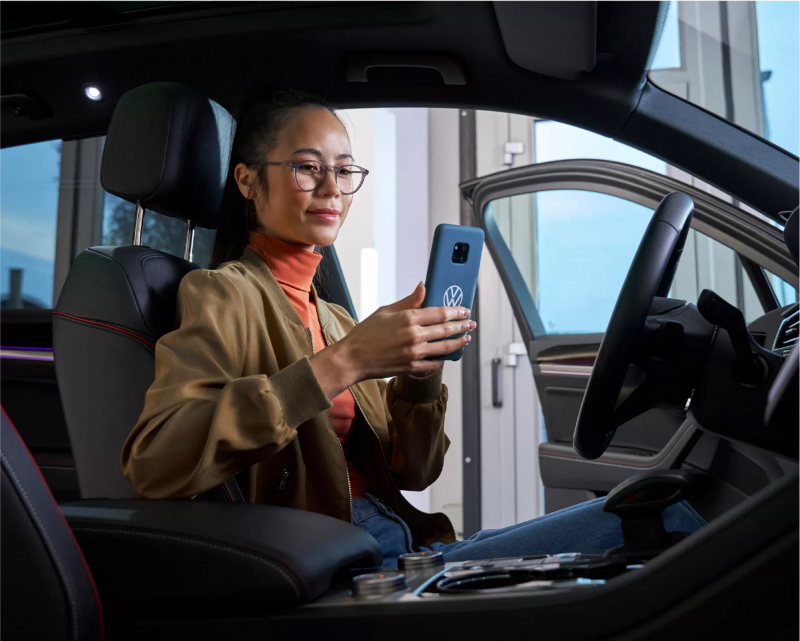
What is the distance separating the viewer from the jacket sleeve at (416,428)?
4.38ft

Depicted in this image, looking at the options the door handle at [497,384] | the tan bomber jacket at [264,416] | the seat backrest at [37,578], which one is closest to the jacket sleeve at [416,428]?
the tan bomber jacket at [264,416]

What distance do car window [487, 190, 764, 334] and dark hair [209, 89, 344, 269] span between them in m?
1.86

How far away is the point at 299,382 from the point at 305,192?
0.44 metres

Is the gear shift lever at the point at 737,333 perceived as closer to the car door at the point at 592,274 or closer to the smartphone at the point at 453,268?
the smartphone at the point at 453,268

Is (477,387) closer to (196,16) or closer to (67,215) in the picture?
(67,215)

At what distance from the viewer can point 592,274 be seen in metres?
3.28

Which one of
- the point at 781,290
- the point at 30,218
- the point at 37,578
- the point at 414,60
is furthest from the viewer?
the point at 30,218

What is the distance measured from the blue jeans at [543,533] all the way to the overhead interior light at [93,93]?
90cm

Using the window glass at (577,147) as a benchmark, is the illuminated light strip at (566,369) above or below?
below

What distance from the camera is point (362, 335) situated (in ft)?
3.28

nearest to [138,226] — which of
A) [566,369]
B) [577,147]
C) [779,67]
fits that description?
[566,369]

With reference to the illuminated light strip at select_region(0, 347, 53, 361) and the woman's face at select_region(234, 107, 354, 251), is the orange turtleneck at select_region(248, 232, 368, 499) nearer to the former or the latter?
the woman's face at select_region(234, 107, 354, 251)

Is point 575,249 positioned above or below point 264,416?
above

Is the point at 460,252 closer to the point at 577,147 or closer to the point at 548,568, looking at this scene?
the point at 548,568
